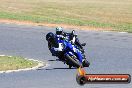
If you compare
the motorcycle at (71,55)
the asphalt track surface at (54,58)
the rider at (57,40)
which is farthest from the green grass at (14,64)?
the motorcycle at (71,55)

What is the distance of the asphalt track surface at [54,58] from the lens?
16.8 meters

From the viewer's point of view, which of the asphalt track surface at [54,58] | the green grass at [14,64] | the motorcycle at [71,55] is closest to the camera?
the motorcycle at [71,55]

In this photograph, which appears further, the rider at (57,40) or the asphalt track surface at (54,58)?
the asphalt track surface at (54,58)

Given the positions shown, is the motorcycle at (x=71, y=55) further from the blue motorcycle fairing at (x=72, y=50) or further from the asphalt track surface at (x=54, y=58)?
the asphalt track surface at (x=54, y=58)

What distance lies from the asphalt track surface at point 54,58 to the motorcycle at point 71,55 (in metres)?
0.62

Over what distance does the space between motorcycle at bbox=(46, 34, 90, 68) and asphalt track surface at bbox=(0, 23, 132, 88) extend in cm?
62

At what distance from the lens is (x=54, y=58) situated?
7680 millimetres

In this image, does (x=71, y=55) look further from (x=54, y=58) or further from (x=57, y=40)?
(x=54, y=58)

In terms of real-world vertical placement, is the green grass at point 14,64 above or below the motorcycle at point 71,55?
below

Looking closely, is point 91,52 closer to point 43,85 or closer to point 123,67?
point 123,67

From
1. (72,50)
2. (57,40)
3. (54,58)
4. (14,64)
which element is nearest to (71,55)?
(72,50)

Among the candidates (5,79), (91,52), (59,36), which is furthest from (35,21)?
(59,36)

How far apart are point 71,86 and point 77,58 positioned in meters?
9.17

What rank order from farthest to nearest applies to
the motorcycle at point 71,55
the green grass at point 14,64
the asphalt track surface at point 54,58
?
the green grass at point 14,64 < the asphalt track surface at point 54,58 < the motorcycle at point 71,55
